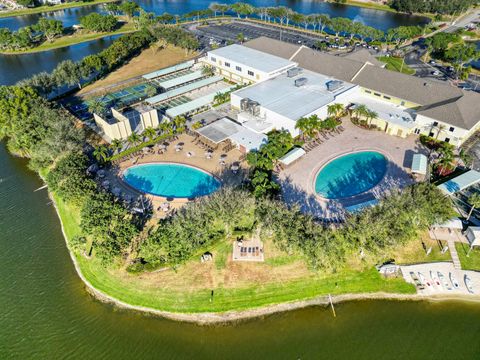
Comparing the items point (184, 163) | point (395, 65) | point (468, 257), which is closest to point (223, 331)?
point (184, 163)

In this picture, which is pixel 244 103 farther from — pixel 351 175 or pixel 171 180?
pixel 351 175

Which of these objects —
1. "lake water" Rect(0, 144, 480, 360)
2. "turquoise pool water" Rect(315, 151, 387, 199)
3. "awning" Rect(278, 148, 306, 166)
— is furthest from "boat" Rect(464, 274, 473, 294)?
"awning" Rect(278, 148, 306, 166)

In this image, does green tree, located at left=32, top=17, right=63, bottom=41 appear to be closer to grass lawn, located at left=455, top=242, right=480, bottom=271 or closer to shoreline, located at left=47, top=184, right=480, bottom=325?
shoreline, located at left=47, top=184, right=480, bottom=325

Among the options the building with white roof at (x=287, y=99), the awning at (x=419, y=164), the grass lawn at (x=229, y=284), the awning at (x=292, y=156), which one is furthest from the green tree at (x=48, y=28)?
the awning at (x=419, y=164)

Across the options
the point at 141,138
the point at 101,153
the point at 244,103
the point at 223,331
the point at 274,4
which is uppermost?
the point at 274,4

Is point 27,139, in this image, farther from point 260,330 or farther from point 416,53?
point 416,53
